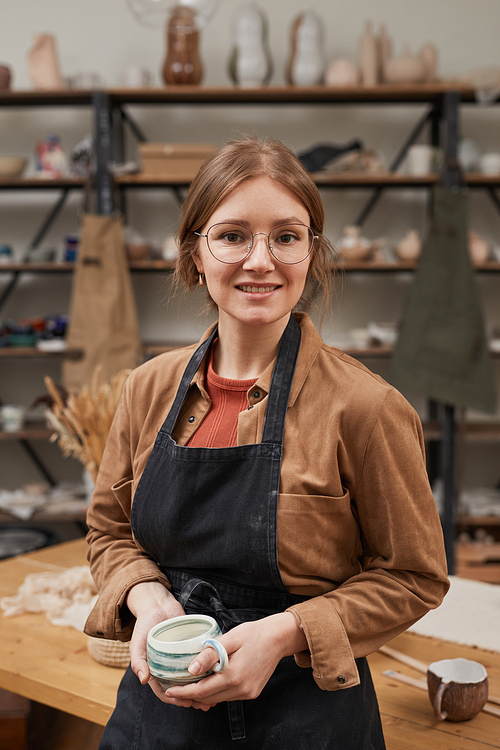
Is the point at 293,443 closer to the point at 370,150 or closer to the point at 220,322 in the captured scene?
the point at 220,322

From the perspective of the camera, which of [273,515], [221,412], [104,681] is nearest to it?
[273,515]

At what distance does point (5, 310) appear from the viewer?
160 inches

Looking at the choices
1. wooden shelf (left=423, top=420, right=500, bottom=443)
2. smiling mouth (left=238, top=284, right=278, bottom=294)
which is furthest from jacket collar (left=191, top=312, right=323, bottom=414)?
wooden shelf (left=423, top=420, right=500, bottom=443)

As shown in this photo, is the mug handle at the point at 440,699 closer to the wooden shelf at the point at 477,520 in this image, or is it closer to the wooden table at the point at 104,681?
the wooden table at the point at 104,681

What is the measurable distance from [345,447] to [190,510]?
0.83 ft

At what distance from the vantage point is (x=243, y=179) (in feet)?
3.26

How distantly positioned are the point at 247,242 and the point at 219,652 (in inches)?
22.7

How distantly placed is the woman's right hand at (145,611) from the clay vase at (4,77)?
3.41 meters

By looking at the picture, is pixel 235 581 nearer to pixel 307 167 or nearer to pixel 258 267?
pixel 258 267

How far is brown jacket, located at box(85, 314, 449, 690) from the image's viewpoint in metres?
0.93

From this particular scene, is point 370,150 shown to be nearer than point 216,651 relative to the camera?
No

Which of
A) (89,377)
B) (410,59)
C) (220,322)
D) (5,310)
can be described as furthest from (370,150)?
(220,322)


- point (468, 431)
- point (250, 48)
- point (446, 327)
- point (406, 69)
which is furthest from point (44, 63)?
point (468, 431)

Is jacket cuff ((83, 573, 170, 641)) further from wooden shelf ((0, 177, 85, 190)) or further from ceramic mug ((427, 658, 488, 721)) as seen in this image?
wooden shelf ((0, 177, 85, 190))
